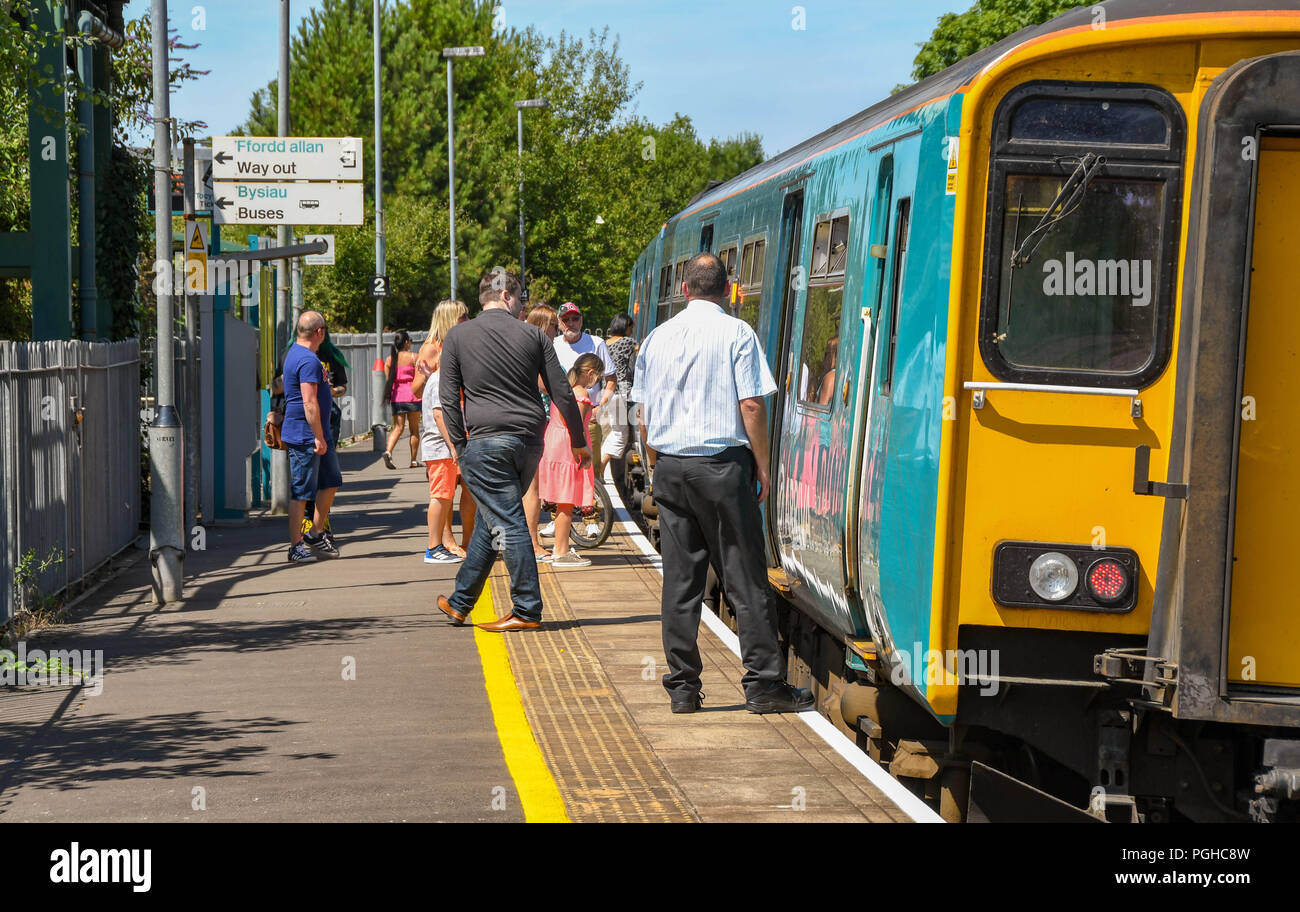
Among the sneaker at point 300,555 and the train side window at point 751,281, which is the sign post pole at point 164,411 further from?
the train side window at point 751,281

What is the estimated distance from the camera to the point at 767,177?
35.5ft

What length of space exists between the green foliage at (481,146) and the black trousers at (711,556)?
1739 inches

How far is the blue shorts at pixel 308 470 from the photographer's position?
1287 cm

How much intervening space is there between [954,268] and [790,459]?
9.60 ft

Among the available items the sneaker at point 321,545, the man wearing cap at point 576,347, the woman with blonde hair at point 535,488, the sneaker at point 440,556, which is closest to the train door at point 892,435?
the woman with blonde hair at point 535,488

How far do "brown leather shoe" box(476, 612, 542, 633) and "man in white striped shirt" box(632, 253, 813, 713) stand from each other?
227 cm

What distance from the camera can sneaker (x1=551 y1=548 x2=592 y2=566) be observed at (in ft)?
40.3

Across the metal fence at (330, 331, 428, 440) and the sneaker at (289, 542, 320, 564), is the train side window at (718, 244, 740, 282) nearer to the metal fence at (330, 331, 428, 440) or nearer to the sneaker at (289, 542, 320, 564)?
the sneaker at (289, 542, 320, 564)

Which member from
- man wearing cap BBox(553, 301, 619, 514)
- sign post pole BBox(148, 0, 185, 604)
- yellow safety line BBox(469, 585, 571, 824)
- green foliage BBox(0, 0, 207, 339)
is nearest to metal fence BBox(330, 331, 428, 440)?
green foliage BBox(0, 0, 207, 339)

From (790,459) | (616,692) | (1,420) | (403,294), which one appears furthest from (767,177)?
(403,294)

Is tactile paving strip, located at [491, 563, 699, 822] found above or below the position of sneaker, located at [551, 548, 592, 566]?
above

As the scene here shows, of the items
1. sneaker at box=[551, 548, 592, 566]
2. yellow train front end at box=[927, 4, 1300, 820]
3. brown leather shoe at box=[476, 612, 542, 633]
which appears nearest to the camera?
yellow train front end at box=[927, 4, 1300, 820]

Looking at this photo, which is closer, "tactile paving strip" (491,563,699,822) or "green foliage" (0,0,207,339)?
"tactile paving strip" (491,563,699,822)

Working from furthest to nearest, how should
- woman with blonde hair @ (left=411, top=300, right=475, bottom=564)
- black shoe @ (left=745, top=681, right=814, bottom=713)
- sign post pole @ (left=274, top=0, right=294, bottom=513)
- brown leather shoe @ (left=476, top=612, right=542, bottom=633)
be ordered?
1. sign post pole @ (left=274, top=0, right=294, bottom=513)
2. woman with blonde hair @ (left=411, top=300, right=475, bottom=564)
3. brown leather shoe @ (left=476, top=612, right=542, bottom=633)
4. black shoe @ (left=745, top=681, right=814, bottom=713)
